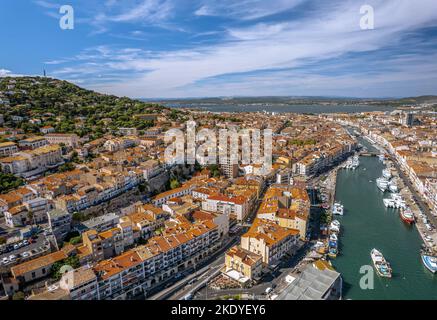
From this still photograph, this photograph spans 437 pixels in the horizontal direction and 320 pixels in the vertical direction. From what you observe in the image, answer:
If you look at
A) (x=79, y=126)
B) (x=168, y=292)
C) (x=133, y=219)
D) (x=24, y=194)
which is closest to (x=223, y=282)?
(x=168, y=292)

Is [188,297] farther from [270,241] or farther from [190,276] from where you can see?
[270,241]

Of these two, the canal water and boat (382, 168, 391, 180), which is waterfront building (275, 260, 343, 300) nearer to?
the canal water

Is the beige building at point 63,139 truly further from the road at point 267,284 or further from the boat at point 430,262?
the boat at point 430,262

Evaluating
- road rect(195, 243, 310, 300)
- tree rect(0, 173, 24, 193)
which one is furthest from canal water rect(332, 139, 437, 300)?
tree rect(0, 173, 24, 193)

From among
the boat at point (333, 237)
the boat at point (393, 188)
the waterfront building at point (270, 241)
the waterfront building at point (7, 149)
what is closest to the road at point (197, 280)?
the waterfront building at point (270, 241)

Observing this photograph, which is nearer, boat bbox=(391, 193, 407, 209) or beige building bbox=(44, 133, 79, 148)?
boat bbox=(391, 193, 407, 209)
